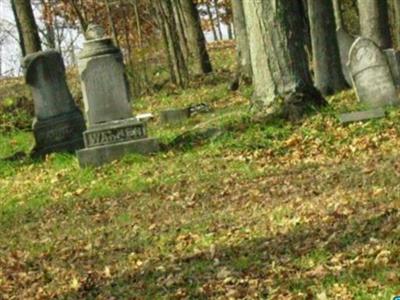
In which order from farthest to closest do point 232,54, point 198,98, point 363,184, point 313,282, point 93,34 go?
point 232,54
point 198,98
point 93,34
point 363,184
point 313,282

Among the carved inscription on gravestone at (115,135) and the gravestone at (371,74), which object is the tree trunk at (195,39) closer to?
the gravestone at (371,74)

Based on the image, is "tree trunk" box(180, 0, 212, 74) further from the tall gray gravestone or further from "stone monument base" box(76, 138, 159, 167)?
"stone monument base" box(76, 138, 159, 167)

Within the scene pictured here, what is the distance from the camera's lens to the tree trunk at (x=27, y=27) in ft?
62.6

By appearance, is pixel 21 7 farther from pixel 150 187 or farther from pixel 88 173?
pixel 150 187

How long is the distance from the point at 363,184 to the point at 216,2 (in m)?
43.3

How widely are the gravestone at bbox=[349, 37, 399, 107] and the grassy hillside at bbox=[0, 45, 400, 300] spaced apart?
1.27 feet

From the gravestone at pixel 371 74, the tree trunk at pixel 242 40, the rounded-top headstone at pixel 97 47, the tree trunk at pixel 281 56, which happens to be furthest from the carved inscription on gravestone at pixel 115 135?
the tree trunk at pixel 242 40

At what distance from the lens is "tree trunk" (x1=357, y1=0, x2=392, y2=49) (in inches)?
704

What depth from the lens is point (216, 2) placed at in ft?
167

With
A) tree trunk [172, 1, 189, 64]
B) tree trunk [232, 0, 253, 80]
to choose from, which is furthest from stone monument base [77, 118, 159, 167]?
tree trunk [172, 1, 189, 64]

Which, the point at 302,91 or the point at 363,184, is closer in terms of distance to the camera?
the point at 363,184

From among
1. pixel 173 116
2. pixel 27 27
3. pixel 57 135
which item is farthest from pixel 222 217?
pixel 27 27

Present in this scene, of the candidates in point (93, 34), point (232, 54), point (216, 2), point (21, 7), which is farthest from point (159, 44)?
point (216, 2)

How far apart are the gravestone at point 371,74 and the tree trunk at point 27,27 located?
26.4 feet
